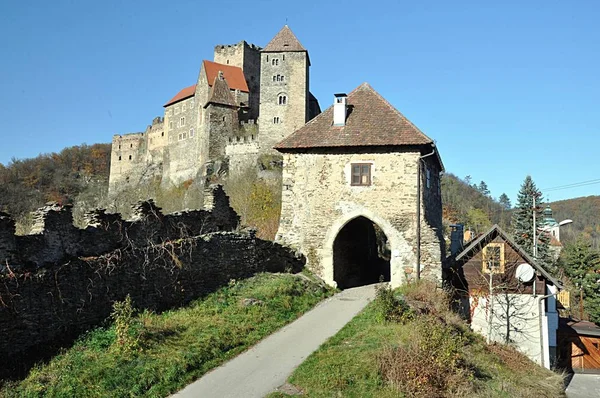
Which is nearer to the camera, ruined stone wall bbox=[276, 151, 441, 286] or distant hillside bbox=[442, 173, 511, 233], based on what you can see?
ruined stone wall bbox=[276, 151, 441, 286]

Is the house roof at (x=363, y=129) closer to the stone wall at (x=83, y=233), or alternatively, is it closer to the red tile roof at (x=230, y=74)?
the stone wall at (x=83, y=233)

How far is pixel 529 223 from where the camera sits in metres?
48.2

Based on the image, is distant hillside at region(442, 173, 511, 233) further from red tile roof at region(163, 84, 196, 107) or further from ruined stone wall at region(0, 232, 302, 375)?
ruined stone wall at region(0, 232, 302, 375)

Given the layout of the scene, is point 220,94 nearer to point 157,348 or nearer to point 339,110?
point 339,110

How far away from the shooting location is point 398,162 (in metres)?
20.8

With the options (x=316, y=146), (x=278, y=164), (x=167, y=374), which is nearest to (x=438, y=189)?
(x=316, y=146)

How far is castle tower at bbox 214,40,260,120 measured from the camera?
74625mm

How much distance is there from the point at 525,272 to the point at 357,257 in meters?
7.62

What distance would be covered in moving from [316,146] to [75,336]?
12.9 meters

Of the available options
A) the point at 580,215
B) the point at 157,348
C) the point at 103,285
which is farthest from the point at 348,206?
the point at 580,215

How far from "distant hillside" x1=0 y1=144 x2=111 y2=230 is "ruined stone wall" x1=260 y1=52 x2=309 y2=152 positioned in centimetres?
2911

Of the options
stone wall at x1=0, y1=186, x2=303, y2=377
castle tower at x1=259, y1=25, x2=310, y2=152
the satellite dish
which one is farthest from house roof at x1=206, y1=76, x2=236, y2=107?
the satellite dish

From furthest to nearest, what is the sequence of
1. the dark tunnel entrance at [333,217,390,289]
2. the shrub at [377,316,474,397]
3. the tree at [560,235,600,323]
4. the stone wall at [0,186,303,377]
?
the tree at [560,235,600,323]
the dark tunnel entrance at [333,217,390,289]
the shrub at [377,316,474,397]
the stone wall at [0,186,303,377]

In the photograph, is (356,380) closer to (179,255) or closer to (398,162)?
(179,255)
